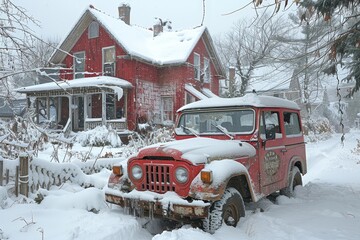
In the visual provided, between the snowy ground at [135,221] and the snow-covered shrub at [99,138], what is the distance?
32.1 feet

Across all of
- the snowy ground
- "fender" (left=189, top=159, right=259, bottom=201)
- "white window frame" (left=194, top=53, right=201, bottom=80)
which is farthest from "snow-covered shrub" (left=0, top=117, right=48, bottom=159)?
"white window frame" (left=194, top=53, right=201, bottom=80)

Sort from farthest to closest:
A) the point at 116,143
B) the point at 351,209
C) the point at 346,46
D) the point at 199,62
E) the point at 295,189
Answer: the point at 199,62, the point at 116,143, the point at 295,189, the point at 346,46, the point at 351,209

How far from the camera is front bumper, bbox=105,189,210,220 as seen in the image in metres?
4.11

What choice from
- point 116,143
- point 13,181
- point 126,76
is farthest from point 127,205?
point 126,76

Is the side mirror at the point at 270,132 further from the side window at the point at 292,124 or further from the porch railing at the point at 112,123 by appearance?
the porch railing at the point at 112,123

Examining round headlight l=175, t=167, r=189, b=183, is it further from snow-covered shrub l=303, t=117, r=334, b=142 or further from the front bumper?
snow-covered shrub l=303, t=117, r=334, b=142

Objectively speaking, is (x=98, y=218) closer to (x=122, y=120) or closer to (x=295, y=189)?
(x=295, y=189)

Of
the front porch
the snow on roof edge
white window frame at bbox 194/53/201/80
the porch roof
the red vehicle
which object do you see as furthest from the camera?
white window frame at bbox 194/53/201/80

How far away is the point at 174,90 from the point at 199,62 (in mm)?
3635

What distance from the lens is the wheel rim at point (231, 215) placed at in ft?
15.0

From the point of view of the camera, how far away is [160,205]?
4.29m

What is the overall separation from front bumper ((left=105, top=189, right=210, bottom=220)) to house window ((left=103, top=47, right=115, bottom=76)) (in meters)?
18.3

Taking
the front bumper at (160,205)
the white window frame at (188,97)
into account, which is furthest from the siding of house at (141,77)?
the front bumper at (160,205)

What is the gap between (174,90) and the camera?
23.2 m
